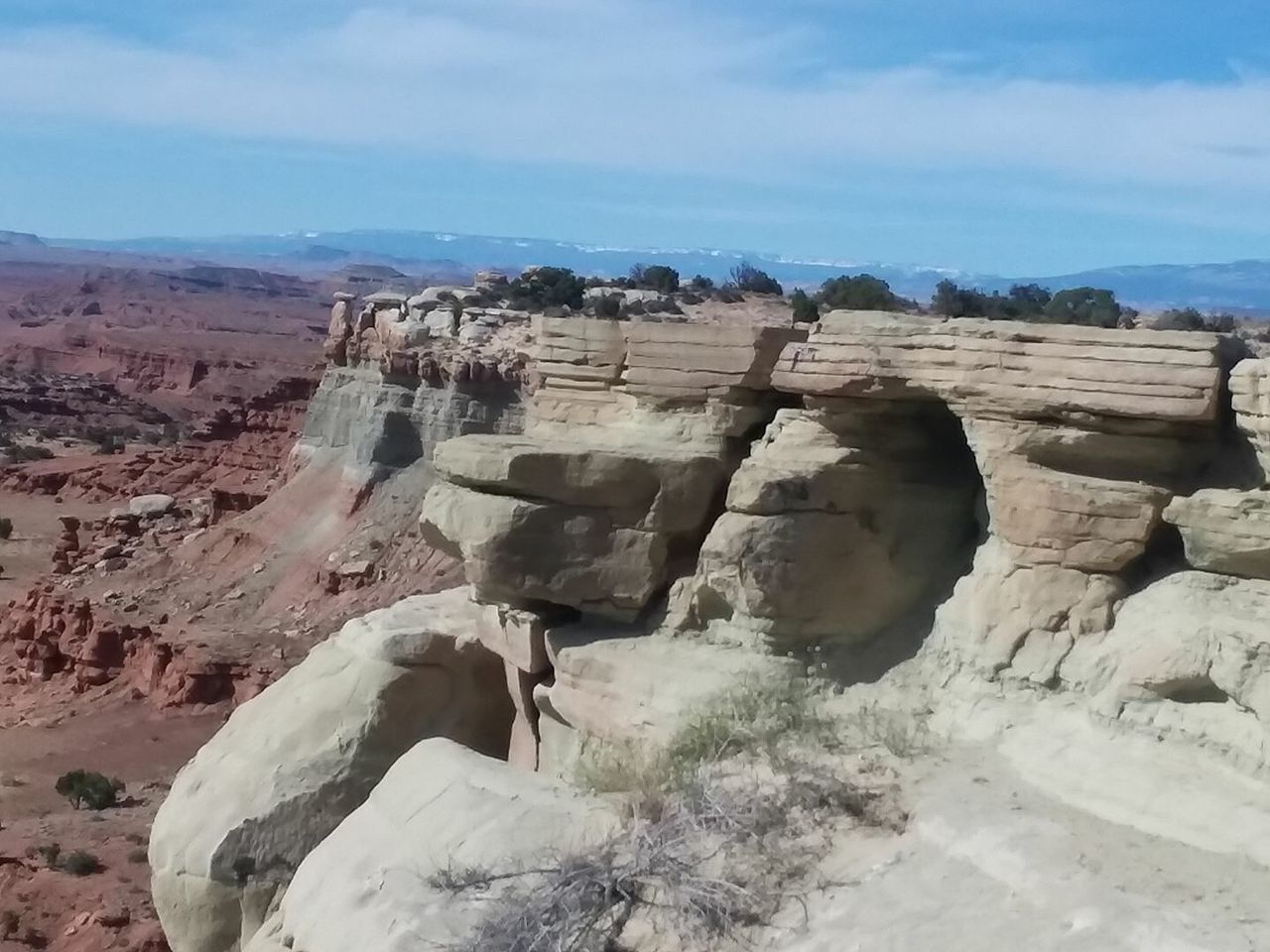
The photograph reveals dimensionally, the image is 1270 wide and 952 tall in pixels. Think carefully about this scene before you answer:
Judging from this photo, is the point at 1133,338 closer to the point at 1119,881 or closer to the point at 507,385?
the point at 1119,881

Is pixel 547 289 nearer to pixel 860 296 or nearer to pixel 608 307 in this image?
pixel 608 307

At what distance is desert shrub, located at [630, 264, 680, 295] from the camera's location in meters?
40.0

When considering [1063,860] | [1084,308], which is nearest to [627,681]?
[1063,860]

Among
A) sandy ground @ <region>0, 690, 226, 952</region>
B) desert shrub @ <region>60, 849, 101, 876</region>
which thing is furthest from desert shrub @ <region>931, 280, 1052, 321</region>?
desert shrub @ <region>60, 849, 101, 876</region>

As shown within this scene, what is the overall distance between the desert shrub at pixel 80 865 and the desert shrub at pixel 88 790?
7.63ft

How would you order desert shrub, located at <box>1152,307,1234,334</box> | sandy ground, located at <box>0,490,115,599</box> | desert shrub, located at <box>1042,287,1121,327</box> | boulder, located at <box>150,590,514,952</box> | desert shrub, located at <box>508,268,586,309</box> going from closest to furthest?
1. boulder, located at <box>150,590,514,952</box>
2. desert shrub, located at <box>1152,307,1234,334</box>
3. desert shrub, located at <box>1042,287,1121,327</box>
4. sandy ground, located at <box>0,490,115,599</box>
5. desert shrub, located at <box>508,268,586,309</box>

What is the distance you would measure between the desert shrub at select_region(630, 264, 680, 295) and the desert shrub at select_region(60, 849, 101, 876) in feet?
89.2

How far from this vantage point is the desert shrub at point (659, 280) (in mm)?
39969

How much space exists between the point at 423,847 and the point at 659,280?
3485cm

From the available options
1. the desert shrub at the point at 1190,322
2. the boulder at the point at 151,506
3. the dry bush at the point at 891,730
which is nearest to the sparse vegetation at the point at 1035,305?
the desert shrub at the point at 1190,322

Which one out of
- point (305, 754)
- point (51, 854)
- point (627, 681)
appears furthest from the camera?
point (51, 854)

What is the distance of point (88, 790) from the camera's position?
15766mm

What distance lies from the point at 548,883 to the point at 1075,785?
2.25 m

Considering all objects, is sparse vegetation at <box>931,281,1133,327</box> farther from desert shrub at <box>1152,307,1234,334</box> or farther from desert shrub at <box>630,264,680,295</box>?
desert shrub at <box>630,264,680,295</box>
